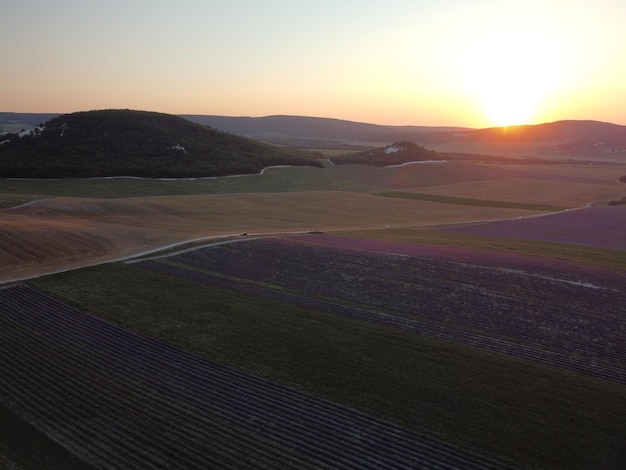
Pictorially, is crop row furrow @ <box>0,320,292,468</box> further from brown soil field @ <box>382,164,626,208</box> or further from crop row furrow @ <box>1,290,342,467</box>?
brown soil field @ <box>382,164,626,208</box>

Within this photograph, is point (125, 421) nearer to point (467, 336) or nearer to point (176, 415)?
point (176, 415)

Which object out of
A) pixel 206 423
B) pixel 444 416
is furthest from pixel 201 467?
pixel 444 416

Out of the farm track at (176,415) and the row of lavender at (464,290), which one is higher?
the row of lavender at (464,290)

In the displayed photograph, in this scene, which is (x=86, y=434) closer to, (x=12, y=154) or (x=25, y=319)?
(x=25, y=319)

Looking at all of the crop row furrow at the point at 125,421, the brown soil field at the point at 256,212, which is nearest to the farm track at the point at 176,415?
the crop row furrow at the point at 125,421

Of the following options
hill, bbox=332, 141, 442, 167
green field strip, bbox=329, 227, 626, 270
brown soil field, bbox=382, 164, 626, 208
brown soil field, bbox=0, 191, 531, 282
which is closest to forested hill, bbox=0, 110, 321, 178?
hill, bbox=332, 141, 442, 167

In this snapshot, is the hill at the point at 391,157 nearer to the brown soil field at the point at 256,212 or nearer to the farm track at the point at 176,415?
the brown soil field at the point at 256,212
